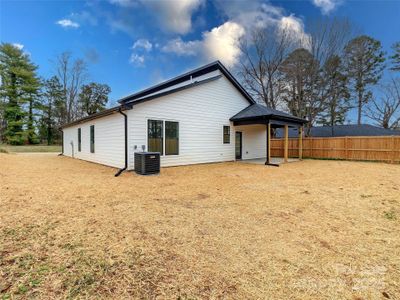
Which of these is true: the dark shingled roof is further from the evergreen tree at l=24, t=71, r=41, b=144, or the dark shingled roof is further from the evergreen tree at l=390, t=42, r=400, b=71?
the evergreen tree at l=24, t=71, r=41, b=144

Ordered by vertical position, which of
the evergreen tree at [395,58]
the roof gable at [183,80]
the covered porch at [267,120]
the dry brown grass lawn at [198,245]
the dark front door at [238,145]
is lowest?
the dry brown grass lawn at [198,245]

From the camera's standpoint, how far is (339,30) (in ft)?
61.5

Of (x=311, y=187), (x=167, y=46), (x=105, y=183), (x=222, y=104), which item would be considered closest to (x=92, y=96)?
(x=167, y=46)

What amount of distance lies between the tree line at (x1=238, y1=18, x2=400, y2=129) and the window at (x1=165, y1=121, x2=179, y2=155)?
15912 millimetres

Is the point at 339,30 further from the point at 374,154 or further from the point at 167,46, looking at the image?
the point at 167,46

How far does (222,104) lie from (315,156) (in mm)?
8713

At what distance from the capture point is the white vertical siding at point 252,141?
14520mm

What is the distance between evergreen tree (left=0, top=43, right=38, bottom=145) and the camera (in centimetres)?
2789

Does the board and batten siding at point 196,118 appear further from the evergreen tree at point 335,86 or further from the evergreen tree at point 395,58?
the evergreen tree at point 395,58

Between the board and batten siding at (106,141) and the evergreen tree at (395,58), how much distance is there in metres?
28.9

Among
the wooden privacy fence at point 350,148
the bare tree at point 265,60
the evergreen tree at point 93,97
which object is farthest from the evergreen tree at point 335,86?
the evergreen tree at point 93,97

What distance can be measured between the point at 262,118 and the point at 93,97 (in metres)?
33.4

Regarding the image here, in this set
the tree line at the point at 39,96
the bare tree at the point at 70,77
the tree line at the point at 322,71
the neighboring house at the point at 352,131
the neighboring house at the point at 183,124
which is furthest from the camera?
the bare tree at the point at 70,77

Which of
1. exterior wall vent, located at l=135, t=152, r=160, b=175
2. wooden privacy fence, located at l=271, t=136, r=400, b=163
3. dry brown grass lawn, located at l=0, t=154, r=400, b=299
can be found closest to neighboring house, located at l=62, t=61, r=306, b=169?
exterior wall vent, located at l=135, t=152, r=160, b=175
